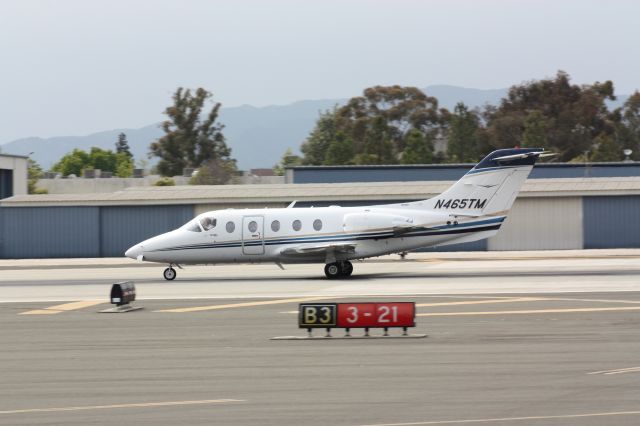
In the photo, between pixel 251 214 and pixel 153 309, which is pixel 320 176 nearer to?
pixel 251 214

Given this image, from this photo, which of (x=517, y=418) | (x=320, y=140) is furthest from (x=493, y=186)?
(x=320, y=140)

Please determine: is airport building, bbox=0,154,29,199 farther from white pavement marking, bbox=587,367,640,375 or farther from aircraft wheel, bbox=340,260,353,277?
white pavement marking, bbox=587,367,640,375

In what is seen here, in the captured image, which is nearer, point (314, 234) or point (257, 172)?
point (314, 234)

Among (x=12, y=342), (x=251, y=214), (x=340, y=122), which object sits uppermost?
(x=340, y=122)

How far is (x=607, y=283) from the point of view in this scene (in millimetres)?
30703

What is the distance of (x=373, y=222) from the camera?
34.3 meters

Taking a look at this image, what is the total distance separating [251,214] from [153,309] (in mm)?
9866

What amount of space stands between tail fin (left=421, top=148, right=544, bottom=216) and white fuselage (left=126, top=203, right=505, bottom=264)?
0.33 metres

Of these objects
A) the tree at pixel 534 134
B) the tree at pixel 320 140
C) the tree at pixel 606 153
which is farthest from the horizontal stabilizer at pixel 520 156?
the tree at pixel 320 140

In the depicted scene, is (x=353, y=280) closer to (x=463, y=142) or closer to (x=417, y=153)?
(x=417, y=153)

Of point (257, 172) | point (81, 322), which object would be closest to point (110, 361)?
point (81, 322)

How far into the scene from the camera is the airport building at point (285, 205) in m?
52.6

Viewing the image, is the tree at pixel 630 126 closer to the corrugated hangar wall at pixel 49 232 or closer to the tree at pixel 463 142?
the tree at pixel 463 142

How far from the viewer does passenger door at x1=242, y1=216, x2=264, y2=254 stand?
35094 mm
